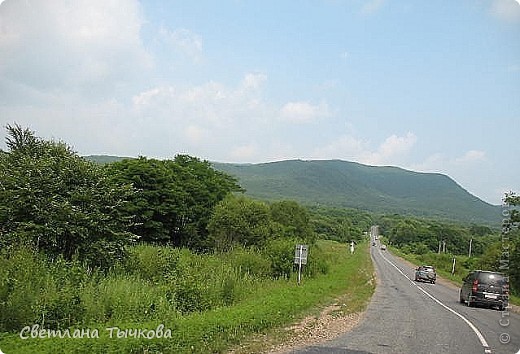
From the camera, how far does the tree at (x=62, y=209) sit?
21.2m

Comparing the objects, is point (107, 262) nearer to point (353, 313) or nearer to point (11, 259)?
point (11, 259)

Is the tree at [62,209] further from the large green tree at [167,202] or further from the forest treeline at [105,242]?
the large green tree at [167,202]

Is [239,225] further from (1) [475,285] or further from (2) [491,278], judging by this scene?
(2) [491,278]

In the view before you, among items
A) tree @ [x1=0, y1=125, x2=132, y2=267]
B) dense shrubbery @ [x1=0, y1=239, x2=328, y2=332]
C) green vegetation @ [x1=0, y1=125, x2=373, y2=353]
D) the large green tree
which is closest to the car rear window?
green vegetation @ [x1=0, y1=125, x2=373, y2=353]

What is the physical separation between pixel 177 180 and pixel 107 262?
2776 cm

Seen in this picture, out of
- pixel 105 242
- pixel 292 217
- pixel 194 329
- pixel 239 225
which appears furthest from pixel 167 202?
pixel 194 329

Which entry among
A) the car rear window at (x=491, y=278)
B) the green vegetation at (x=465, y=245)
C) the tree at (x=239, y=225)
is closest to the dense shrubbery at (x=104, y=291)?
the car rear window at (x=491, y=278)

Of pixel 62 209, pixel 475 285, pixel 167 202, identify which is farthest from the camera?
pixel 167 202

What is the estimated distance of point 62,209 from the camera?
21391 mm

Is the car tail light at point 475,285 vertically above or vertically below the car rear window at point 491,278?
below

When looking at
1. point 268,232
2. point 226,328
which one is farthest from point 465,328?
point 268,232

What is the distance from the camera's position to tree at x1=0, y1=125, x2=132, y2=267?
2125cm

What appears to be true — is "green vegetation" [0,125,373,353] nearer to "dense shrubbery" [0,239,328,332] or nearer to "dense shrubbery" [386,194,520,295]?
"dense shrubbery" [0,239,328,332]

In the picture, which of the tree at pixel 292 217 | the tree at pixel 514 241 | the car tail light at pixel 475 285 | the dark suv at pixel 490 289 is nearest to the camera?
the dark suv at pixel 490 289
